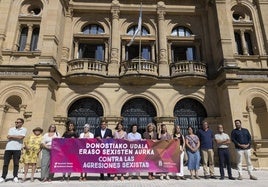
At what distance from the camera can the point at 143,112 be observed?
15867 mm

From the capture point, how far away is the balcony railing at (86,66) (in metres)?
15.4

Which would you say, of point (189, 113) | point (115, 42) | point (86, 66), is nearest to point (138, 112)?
point (189, 113)

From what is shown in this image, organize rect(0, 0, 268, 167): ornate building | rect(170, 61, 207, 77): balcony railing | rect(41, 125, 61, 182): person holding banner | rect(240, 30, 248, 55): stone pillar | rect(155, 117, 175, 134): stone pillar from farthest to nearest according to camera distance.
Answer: rect(240, 30, 248, 55): stone pillar → rect(170, 61, 207, 77): balcony railing → rect(155, 117, 175, 134): stone pillar → rect(0, 0, 268, 167): ornate building → rect(41, 125, 61, 182): person holding banner

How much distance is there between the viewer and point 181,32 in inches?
715

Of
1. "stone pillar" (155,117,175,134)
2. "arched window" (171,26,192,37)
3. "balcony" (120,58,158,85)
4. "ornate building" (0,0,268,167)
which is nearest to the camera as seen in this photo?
"ornate building" (0,0,268,167)

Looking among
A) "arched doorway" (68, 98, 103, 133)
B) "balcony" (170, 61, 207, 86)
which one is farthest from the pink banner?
"balcony" (170, 61, 207, 86)

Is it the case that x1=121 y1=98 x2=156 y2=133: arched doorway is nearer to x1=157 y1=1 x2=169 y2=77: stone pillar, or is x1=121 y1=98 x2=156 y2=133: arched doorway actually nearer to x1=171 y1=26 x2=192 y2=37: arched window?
x1=157 y1=1 x2=169 y2=77: stone pillar

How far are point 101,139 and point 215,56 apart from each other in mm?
11364

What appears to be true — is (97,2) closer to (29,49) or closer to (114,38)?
(114,38)

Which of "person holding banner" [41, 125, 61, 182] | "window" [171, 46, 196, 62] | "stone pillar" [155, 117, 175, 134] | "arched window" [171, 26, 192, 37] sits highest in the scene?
"arched window" [171, 26, 192, 37]

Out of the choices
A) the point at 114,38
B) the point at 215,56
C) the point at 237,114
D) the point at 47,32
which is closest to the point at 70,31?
the point at 47,32

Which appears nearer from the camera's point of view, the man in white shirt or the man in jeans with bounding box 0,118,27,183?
the man in jeans with bounding box 0,118,27,183

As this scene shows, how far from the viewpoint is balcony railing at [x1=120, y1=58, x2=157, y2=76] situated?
15401 mm

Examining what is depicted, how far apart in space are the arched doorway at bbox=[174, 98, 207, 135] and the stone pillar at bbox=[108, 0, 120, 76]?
5083 millimetres
